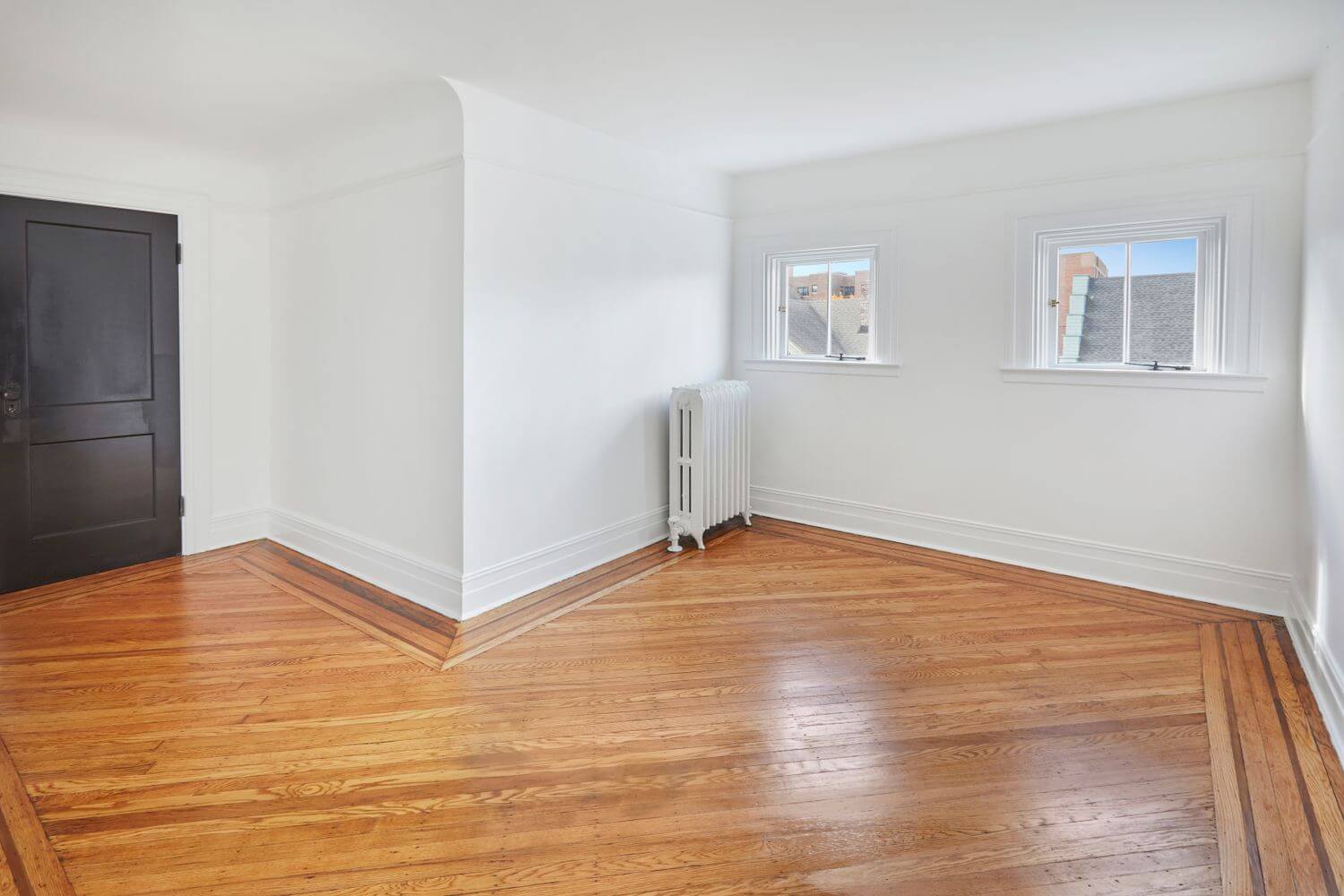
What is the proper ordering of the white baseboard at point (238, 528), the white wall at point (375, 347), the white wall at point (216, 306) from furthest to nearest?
1. the white baseboard at point (238, 528)
2. the white wall at point (216, 306)
3. the white wall at point (375, 347)

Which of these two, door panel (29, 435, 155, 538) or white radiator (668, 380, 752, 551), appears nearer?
door panel (29, 435, 155, 538)

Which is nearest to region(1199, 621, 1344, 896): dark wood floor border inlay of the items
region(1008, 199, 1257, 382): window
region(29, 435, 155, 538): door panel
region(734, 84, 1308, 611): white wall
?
region(734, 84, 1308, 611): white wall

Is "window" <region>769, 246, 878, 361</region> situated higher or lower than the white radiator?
higher

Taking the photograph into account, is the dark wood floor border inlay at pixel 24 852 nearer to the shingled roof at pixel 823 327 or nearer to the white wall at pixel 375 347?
the white wall at pixel 375 347

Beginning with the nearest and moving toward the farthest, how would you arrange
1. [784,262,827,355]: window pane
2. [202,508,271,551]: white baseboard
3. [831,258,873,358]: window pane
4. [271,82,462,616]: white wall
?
Result: [271,82,462,616]: white wall
[202,508,271,551]: white baseboard
[831,258,873,358]: window pane
[784,262,827,355]: window pane

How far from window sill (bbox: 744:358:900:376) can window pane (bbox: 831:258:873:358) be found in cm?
11

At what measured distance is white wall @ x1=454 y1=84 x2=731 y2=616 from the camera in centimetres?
342

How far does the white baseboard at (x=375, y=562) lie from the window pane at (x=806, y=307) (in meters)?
2.78

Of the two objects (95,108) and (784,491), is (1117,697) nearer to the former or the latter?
(784,491)

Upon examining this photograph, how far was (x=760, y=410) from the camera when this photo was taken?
5207mm

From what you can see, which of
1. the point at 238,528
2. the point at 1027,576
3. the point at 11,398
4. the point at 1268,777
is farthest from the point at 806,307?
the point at 11,398

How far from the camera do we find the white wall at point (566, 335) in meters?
3.42

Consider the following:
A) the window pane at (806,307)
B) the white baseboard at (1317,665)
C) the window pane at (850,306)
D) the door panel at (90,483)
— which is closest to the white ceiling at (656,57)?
the window pane at (850,306)

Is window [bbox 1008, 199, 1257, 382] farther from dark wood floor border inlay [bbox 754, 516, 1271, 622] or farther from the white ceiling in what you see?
dark wood floor border inlay [bbox 754, 516, 1271, 622]
